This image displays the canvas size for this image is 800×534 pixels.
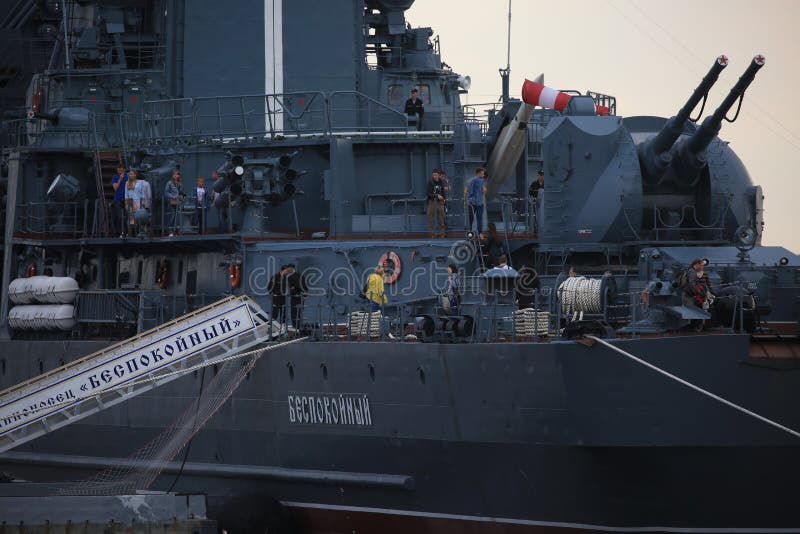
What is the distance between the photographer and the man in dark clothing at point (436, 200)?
27.4 meters

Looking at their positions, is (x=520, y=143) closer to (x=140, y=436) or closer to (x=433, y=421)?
(x=433, y=421)

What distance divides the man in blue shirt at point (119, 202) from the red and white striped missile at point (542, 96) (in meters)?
8.09

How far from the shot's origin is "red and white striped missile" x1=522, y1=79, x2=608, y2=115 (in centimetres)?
2616

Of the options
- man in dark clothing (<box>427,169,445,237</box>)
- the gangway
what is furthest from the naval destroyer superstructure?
the gangway

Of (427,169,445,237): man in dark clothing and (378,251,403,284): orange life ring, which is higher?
(427,169,445,237): man in dark clothing

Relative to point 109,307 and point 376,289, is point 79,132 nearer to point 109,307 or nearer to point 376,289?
point 109,307

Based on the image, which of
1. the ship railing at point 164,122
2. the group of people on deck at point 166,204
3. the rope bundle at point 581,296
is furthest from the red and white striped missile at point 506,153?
the ship railing at point 164,122

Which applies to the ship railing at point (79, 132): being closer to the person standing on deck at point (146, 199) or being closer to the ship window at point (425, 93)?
the person standing on deck at point (146, 199)

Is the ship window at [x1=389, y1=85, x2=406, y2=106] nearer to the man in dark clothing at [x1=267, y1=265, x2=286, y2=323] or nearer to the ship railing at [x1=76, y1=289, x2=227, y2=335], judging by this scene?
the ship railing at [x1=76, y1=289, x2=227, y2=335]

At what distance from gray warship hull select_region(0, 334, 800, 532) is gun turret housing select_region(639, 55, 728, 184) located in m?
4.22

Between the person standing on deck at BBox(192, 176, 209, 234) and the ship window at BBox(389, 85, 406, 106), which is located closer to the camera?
the person standing on deck at BBox(192, 176, 209, 234)

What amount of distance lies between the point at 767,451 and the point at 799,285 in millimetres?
2881

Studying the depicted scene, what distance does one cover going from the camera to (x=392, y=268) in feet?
86.7

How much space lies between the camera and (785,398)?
19.9 metres
